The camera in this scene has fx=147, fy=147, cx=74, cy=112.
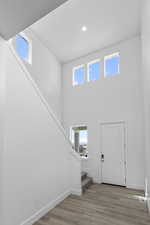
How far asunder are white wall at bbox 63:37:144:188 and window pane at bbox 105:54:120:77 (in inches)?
7.9

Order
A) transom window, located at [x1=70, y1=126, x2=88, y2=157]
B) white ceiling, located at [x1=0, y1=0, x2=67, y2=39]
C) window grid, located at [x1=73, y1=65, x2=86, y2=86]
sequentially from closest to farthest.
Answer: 1. white ceiling, located at [x1=0, y1=0, x2=67, y2=39]
2. transom window, located at [x1=70, y1=126, x2=88, y2=157]
3. window grid, located at [x1=73, y1=65, x2=86, y2=86]

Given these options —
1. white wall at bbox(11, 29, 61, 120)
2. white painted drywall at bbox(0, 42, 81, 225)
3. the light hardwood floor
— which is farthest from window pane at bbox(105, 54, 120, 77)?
the light hardwood floor

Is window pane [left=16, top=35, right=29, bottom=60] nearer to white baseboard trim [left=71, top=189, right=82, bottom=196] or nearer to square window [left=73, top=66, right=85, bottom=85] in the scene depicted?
square window [left=73, top=66, right=85, bottom=85]

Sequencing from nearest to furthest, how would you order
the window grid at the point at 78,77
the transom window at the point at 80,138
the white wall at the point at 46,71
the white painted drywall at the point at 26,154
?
the white painted drywall at the point at 26,154, the white wall at the point at 46,71, the transom window at the point at 80,138, the window grid at the point at 78,77

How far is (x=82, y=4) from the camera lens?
13.0ft

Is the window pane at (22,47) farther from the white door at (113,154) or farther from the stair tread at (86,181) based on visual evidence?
the stair tread at (86,181)

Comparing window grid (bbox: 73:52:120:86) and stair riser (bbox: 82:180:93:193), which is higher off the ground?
window grid (bbox: 73:52:120:86)

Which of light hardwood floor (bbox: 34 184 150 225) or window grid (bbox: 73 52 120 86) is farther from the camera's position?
window grid (bbox: 73 52 120 86)

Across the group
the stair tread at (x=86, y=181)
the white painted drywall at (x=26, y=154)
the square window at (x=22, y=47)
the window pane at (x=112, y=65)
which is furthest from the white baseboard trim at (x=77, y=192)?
the square window at (x=22, y=47)

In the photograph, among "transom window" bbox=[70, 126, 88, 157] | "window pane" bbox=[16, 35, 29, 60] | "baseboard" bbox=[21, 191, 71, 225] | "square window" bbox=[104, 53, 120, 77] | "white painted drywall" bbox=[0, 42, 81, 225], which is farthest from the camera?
"transom window" bbox=[70, 126, 88, 157]

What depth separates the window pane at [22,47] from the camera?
4582mm

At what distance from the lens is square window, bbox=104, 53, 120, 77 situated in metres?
5.34

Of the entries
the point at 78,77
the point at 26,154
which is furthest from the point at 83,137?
the point at 26,154

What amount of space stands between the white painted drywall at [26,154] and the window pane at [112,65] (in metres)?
3.17
